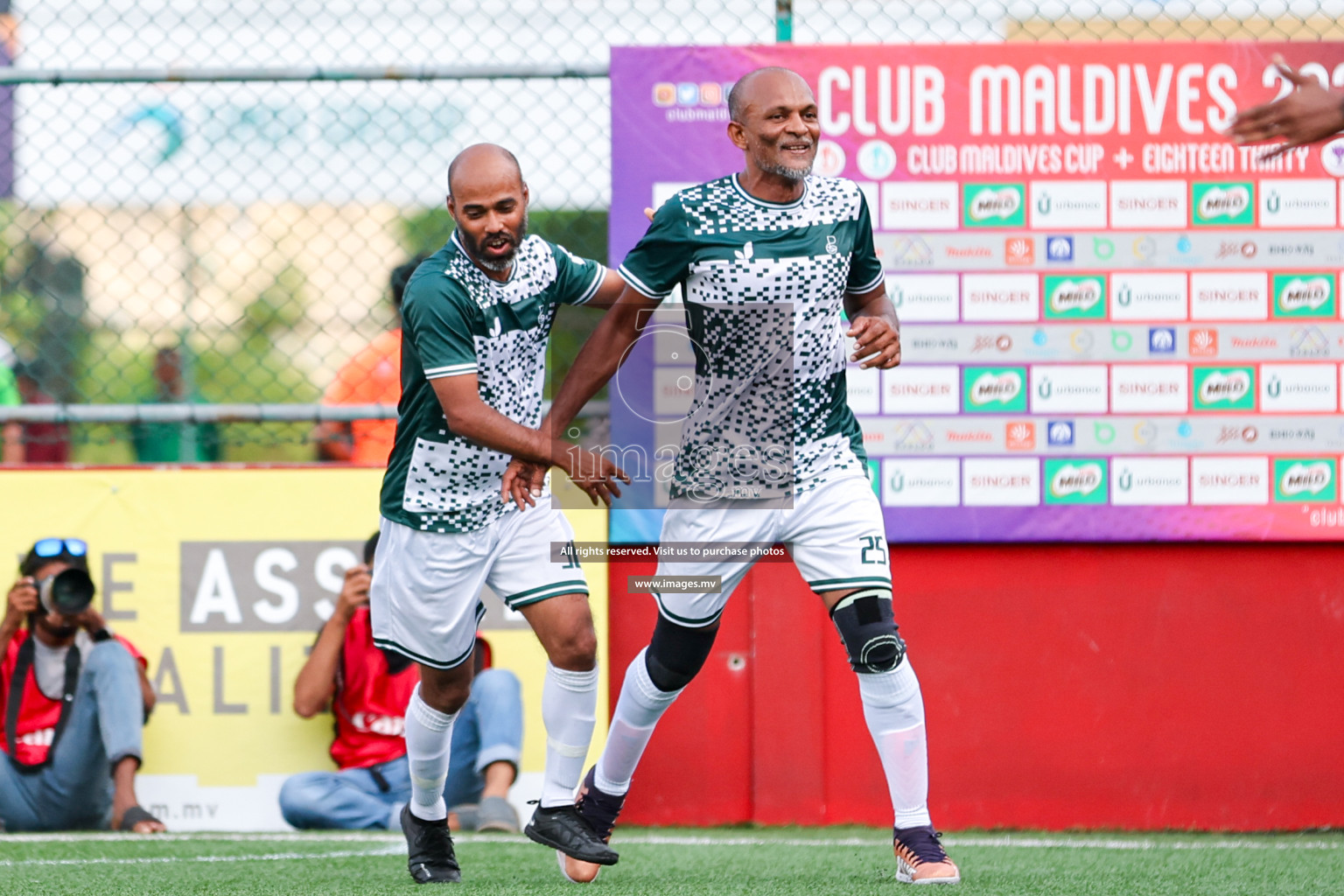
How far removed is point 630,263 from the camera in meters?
4.23

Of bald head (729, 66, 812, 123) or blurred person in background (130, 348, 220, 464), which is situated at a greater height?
bald head (729, 66, 812, 123)

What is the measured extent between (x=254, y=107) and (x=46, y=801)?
9.02 ft

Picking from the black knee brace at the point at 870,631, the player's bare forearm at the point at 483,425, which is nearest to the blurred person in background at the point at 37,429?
the player's bare forearm at the point at 483,425

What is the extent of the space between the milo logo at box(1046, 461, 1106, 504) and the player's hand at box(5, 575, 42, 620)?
367 cm

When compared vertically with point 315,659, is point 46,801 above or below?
below

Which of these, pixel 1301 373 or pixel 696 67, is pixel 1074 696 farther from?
pixel 696 67

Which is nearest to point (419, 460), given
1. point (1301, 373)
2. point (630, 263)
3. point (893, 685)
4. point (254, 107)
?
point (630, 263)

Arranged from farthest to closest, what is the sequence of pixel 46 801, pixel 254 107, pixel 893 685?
pixel 254 107
pixel 46 801
pixel 893 685

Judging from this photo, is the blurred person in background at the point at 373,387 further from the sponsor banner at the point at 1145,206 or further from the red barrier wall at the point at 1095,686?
the sponsor banner at the point at 1145,206

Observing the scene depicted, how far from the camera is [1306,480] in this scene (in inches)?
223

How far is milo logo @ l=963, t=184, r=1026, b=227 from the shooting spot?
18.6ft

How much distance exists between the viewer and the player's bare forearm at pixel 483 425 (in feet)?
12.4

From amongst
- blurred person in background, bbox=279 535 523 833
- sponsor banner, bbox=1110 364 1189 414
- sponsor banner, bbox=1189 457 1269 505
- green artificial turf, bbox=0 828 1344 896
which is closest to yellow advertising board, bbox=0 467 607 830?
blurred person in background, bbox=279 535 523 833

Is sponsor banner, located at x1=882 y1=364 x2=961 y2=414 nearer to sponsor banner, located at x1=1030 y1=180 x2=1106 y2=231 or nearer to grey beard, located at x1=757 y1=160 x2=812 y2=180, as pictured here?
sponsor banner, located at x1=1030 y1=180 x2=1106 y2=231
